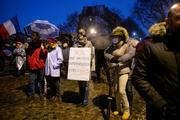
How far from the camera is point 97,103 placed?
964cm

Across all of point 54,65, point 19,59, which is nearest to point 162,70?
point 54,65

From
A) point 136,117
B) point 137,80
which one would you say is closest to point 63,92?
point 136,117

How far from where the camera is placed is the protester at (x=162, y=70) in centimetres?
302

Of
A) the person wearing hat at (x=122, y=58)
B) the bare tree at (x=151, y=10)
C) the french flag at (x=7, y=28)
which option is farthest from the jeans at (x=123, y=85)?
the bare tree at (x=151, y=10)

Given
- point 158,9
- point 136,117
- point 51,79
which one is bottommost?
point 136,117

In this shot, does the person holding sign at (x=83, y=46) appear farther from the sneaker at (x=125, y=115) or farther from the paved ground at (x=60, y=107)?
the sneaker at (x=125, y=115)

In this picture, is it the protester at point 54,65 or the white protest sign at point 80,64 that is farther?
the protester at point 54,65

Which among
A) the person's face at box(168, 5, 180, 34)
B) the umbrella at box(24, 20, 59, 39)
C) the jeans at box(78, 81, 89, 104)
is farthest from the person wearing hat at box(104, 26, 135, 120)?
the umbrella at box(24, 20, 59, 39)

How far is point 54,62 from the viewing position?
9.91 meters

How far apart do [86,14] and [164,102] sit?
60.7m

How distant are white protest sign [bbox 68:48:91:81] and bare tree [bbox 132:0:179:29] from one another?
31.5 metres

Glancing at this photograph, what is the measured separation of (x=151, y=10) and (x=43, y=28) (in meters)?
30.1

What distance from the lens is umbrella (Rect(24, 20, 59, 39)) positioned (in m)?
15.1

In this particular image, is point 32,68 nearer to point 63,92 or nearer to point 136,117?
point 63,92
